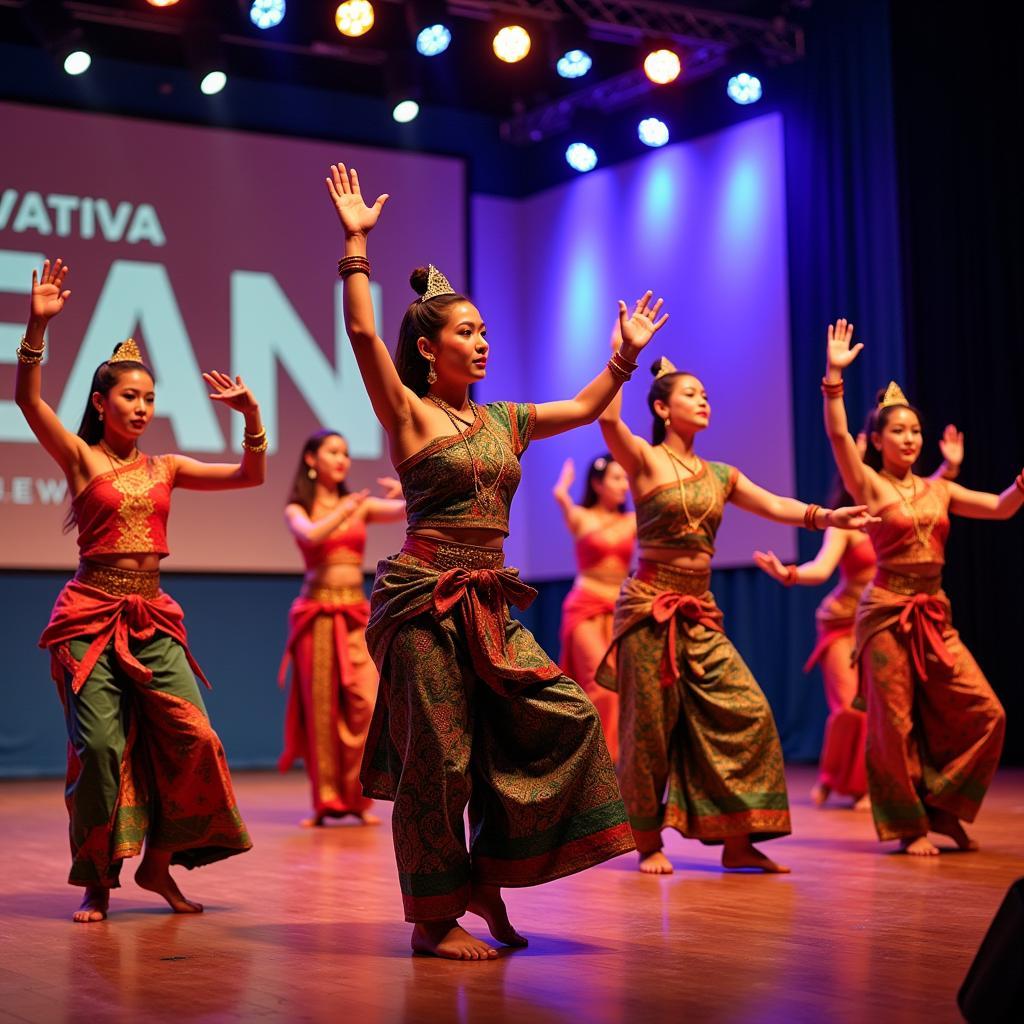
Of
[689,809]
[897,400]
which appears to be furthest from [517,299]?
[689,809]

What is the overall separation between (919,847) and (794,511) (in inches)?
46.1

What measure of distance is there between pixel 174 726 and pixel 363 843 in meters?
1.82

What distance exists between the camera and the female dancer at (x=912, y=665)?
5188mm

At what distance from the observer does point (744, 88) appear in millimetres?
8633

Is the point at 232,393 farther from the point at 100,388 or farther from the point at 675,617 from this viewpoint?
the point at 675,617

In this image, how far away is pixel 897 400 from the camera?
5.48m

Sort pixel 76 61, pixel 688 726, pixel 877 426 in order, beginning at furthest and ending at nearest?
pixel 76 61, pixel 877 426, pixel 688 726

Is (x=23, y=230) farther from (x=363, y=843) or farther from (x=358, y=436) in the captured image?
(x=363, y=843)

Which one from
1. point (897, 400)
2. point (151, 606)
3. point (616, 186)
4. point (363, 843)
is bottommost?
point (363, 843)

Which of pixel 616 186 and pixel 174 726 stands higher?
pixel 616 186

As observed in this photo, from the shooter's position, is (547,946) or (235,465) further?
(235,465)

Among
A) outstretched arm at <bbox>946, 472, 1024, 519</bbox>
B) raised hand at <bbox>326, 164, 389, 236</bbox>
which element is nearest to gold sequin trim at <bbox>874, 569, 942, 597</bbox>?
outstretched arm at <bbox>946, 472, 1024, 519</bbox>

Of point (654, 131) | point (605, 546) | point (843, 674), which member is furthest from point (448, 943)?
point (654, 131)

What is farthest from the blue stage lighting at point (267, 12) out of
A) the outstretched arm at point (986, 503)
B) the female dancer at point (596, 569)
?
the outstretched arm at point (986, 503)
